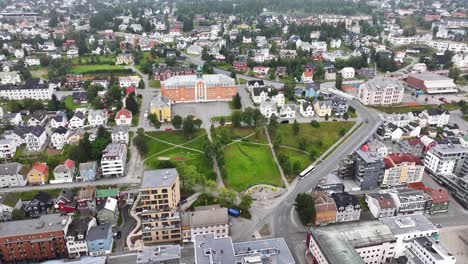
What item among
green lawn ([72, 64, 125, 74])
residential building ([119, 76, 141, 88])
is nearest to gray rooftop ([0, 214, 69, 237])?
residential building ([119, 76, 141, 88])

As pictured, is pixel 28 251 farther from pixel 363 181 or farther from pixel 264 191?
pixel 363 181

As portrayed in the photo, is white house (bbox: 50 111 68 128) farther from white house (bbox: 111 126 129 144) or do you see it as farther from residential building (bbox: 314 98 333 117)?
residential building (bbox: 314 98 333 117)

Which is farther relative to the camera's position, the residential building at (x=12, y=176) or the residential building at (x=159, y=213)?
Result: the residential building at (x=12, y=176)

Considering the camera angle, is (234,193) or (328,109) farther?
(328,109)

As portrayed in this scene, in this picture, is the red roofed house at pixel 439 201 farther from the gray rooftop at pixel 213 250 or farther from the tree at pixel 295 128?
the gray rooftop at pixel 213 250

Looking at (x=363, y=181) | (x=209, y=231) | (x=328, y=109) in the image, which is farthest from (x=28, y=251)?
(x=328, y=109)

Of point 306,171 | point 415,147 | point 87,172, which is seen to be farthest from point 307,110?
point 87,172

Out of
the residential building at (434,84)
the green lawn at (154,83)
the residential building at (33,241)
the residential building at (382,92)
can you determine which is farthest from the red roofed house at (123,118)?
the residential building at (434,84)

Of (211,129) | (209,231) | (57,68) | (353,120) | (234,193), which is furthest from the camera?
(57,68)
